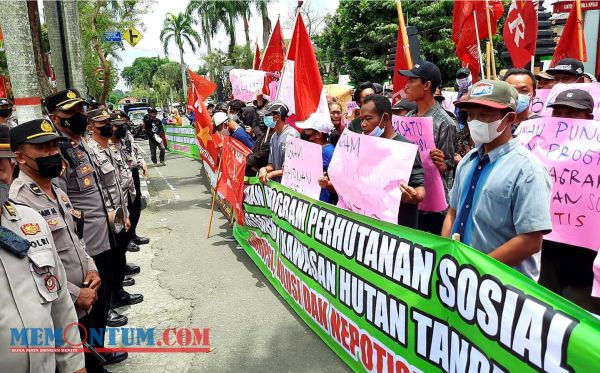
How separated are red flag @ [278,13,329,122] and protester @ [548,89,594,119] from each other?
2.78m

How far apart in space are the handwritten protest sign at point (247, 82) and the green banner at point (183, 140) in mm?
5748

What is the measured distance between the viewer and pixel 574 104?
10.2ft

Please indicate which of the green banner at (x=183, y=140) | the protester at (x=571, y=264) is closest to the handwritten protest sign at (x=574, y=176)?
the protester at (x=571, y=264)

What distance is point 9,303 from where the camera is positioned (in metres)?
1.77

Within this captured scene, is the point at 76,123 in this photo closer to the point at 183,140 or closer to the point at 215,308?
the point at 215,308

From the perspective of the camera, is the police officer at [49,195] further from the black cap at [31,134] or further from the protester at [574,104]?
the protester at [574,104]

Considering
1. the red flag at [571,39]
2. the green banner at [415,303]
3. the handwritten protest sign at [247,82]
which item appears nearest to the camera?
the green banner at [415,303]

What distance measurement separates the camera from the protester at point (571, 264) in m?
2.93

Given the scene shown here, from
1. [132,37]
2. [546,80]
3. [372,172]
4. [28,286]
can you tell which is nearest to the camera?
[28,286]

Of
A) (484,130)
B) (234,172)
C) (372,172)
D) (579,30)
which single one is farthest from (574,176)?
(234,172)

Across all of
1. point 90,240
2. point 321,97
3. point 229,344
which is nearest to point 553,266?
point 229,344

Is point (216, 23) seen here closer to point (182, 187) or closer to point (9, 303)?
point (182, 187)

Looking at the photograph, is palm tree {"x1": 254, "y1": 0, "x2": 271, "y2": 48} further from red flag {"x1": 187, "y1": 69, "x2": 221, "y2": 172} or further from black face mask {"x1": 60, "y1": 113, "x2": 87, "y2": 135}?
black face mask {"x1": 60, "y1": 113, "x2": 87, "y2": 135}

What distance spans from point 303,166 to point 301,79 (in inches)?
60.0
